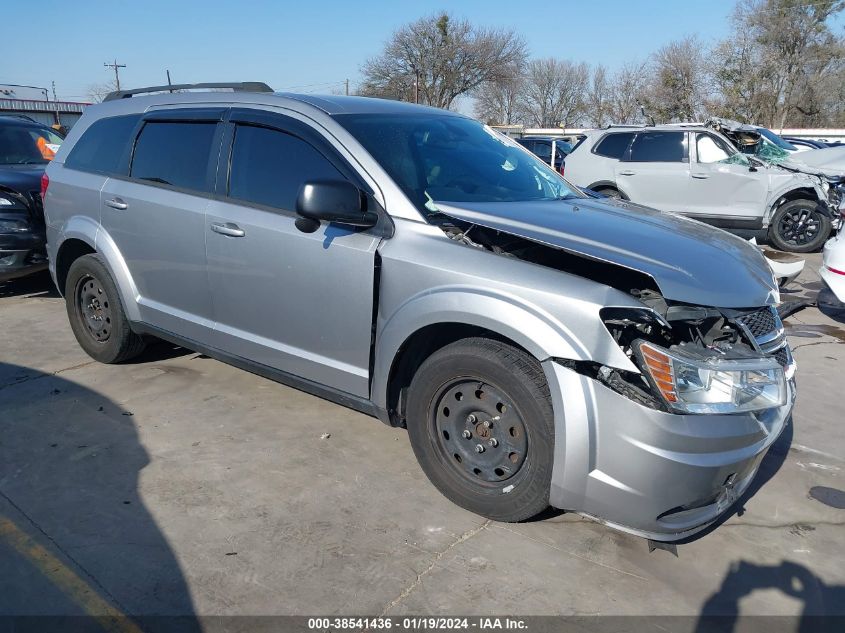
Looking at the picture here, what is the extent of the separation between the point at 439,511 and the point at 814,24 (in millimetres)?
47415

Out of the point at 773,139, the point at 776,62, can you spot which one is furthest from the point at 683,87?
the point at 773,139

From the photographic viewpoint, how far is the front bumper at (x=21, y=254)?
21.8 feet

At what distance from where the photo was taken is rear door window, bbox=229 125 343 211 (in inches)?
146

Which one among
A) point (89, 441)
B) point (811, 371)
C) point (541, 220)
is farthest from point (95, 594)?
point (811, 371)

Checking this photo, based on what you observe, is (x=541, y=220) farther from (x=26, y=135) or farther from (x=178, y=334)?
(x=26, y=135)

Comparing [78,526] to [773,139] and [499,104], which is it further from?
[499,104]

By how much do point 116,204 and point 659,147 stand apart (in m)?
9.31

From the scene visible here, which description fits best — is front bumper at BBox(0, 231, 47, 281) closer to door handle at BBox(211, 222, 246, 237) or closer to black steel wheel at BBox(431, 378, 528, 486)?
door handle at BBox(211, 222, 246, 237)

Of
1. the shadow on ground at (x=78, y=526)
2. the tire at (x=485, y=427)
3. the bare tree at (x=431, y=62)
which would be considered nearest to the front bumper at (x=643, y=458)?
the tire at (x=485, y=427)

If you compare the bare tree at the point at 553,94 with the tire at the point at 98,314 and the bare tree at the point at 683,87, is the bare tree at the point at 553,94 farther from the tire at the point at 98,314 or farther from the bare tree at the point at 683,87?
the tire at the point at 98,314

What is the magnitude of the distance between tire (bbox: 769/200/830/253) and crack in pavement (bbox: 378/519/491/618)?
9557 millimetres

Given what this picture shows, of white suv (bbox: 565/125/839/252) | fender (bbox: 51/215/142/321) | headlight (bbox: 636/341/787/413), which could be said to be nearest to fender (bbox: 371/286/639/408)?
headlight (bbox: 636/341/787/413)

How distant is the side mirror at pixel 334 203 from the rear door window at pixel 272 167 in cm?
31

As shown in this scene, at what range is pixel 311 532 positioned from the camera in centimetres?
314
